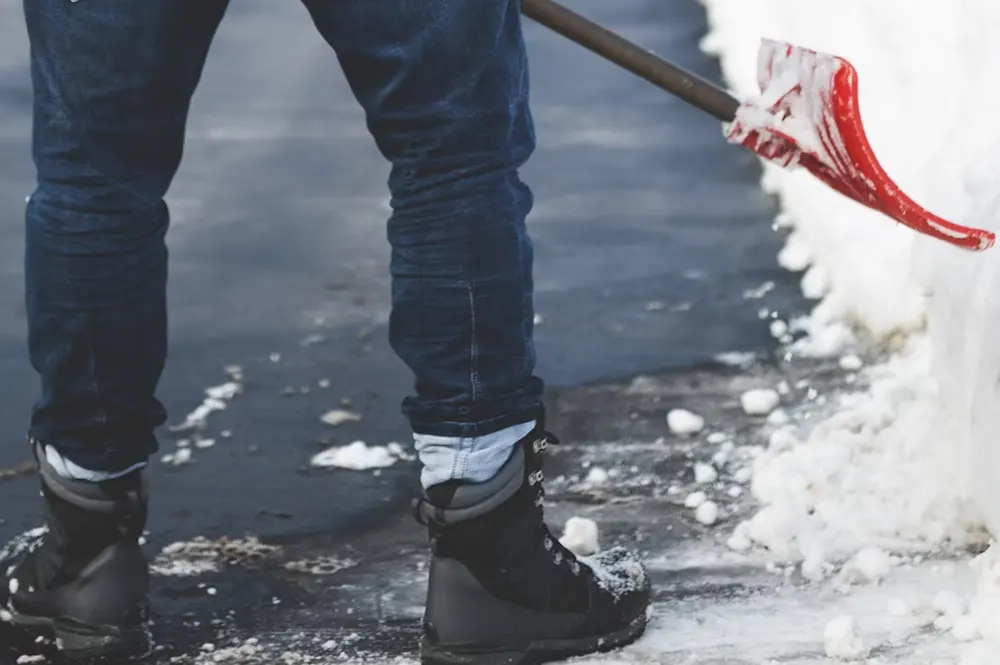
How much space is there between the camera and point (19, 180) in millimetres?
3455

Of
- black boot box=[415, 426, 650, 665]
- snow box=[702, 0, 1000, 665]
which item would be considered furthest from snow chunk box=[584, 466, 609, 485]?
black boot box=[415, 426, 650, 665]

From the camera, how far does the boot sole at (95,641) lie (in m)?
1.86

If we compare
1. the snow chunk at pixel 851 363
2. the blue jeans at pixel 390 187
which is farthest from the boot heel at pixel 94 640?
the snow chunk at pixel 851 363

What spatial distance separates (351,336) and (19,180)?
1126mm

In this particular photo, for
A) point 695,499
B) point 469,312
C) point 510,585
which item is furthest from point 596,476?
point 469,312

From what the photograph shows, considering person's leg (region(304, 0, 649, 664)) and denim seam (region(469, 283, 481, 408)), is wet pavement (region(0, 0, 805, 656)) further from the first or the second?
denim seam (region(469, 283, 481, 408))

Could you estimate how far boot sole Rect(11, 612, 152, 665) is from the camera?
186 cm

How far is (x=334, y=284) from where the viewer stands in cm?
302

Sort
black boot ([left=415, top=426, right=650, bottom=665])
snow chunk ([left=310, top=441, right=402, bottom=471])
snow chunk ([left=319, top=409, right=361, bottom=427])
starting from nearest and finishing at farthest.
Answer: black boot ([left=415, top=426, right=650, bottom=665]), snow chunk ([left=310, top=441, right=402, bottom=471]), snow chunk ([left=319, top=409, right=361, bottom=427])

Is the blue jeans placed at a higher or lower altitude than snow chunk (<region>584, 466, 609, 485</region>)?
higher

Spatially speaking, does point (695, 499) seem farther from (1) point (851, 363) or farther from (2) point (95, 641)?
(2) point (95, 641)

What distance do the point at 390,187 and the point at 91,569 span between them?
0.65 metres

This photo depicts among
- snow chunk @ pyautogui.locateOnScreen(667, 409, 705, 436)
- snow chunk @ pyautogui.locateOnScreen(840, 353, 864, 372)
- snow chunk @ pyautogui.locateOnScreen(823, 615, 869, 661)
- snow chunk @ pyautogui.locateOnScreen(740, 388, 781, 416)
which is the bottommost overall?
snow chunk @ pyautogui.locateOnScreen(823, 615, 869, 661)

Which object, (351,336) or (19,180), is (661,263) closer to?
(351,336)
